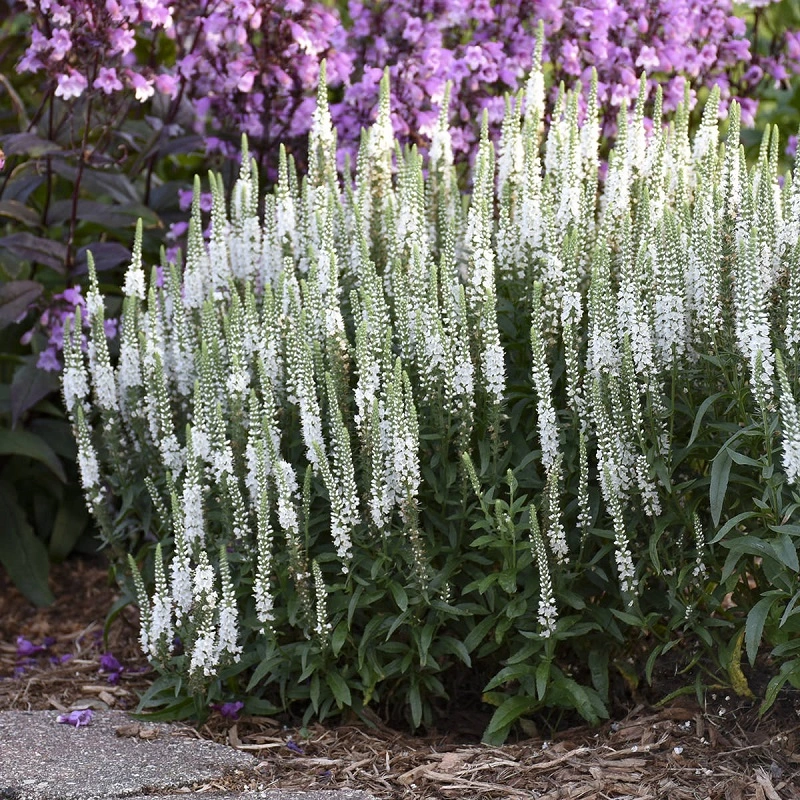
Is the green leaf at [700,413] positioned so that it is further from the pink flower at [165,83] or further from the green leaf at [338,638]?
the pink flower at [165,83]

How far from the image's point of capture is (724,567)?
3133mm

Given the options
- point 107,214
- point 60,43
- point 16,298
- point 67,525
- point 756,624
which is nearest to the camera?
point 756,624

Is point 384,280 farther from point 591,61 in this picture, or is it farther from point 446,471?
point 591,61

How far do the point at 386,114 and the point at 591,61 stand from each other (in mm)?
1523

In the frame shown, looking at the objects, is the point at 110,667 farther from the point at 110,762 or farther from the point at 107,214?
the point at 107,214

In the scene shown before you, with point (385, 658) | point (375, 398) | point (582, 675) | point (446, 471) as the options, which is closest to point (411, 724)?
point (385, 658)

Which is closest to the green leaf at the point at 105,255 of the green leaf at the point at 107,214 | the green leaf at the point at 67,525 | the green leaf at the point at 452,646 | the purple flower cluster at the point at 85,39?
the green leaf at the point at 107,214

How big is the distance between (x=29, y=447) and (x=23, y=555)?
1.82ft

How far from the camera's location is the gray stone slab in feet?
10.7

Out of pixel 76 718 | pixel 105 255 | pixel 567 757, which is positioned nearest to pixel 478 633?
pixel 567 757

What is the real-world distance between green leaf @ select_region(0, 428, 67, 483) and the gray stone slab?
4.39 ft

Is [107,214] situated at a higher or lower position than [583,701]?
higher

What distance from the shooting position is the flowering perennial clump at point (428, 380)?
329cm

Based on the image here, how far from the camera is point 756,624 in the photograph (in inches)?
118
